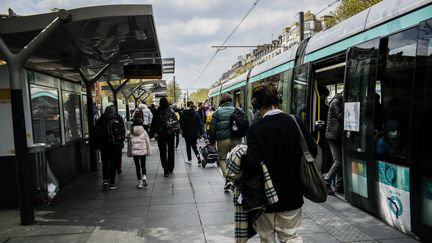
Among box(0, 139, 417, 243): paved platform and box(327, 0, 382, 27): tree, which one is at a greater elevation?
box(327, 0, 382, 27): tree

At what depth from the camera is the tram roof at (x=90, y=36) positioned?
5.55m

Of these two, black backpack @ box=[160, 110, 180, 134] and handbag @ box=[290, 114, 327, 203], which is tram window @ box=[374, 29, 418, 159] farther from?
black backpack @ box=[160, 110, 180, 134]

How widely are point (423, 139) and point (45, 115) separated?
6356mm

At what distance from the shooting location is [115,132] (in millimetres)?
7227

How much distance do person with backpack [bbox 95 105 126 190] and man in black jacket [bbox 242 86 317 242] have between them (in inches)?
187

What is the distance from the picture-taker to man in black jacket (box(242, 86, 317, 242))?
2.91 m

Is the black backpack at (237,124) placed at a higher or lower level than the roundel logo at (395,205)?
higher

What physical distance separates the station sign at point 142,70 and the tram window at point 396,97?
23.7 feet

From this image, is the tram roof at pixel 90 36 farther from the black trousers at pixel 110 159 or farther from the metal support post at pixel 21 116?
the black trousers at pixel 110 159

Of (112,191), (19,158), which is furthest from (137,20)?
(112,191)

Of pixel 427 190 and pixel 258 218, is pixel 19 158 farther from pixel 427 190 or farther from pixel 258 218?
pixel 427 190

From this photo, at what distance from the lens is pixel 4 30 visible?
5602 mm

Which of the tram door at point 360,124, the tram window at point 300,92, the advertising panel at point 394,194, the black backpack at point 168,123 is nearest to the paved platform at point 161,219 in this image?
the advertising panel at point 394,194

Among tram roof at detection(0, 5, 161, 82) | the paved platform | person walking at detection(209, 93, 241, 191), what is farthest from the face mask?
tram roof at detection(0, 5, 161, 82)
